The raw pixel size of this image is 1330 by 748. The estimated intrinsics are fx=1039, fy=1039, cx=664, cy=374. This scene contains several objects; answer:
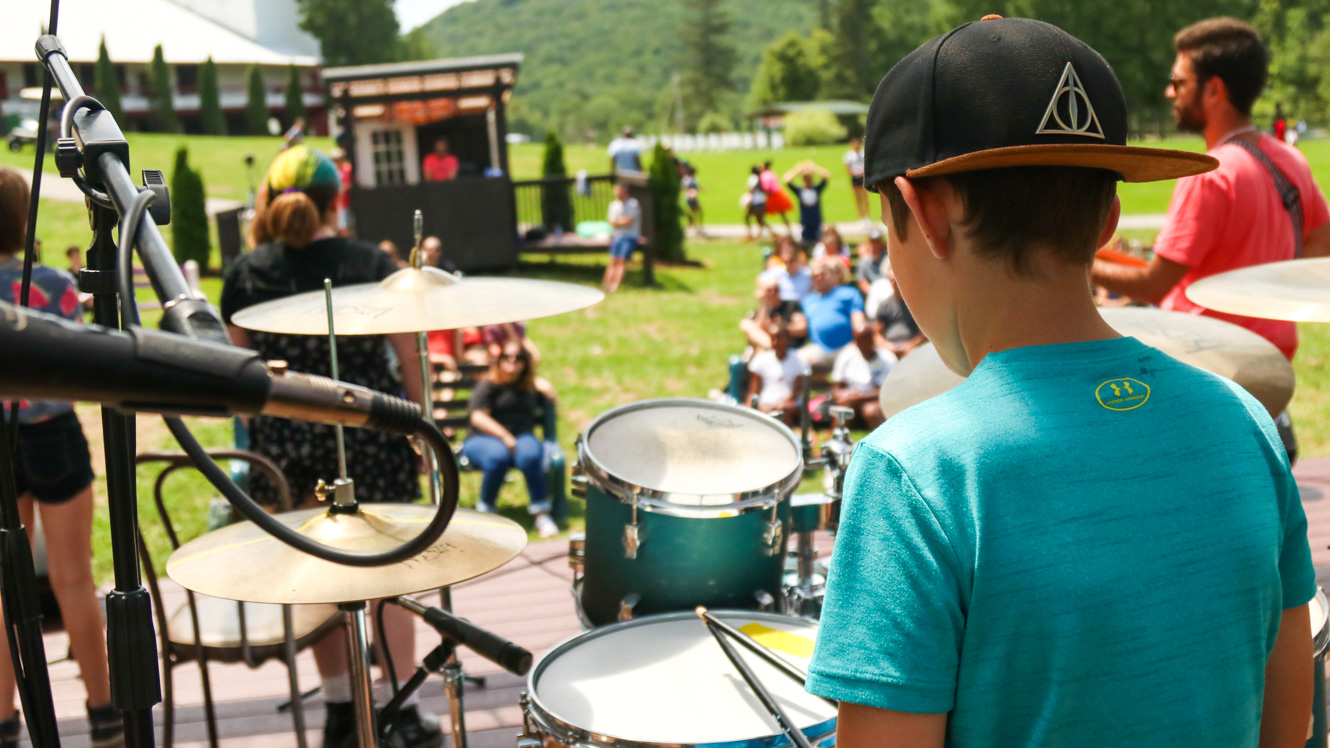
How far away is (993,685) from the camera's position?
0.94 m

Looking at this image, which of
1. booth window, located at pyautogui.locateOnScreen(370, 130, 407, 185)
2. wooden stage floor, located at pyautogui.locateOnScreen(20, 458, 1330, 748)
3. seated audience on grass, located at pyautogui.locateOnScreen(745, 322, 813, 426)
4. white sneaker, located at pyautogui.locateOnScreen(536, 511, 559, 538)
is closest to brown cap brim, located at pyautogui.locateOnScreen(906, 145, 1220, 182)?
wooden stage floor, located at pyautogui.locateOnScreen(20, 458, 1330, 748)

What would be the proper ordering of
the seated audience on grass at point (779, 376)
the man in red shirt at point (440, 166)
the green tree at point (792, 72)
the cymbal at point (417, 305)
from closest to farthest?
1. the cymbal at point (417, 305)
2. the seated audience on grass at point (779, 376)
3. the man in red shirt at point (440, 166)
4. the green tree at point (792, 72)

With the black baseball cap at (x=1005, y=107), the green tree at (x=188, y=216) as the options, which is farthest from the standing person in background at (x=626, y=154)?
the black baseball cap at (x=1005, y=107)

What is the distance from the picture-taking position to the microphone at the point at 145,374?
1.86 ft

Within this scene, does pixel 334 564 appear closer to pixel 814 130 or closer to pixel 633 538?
pixel 633 538

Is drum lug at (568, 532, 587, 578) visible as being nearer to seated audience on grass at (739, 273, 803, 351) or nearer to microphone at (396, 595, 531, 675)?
microphone at (396, 595, 531, 675)

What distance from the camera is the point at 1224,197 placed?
3113 mm

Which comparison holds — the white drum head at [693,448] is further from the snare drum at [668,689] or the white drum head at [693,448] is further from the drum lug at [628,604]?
the snare drum at [668,689]

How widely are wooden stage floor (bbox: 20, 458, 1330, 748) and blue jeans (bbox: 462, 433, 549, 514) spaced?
1416mm

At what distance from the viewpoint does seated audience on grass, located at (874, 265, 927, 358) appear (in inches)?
323

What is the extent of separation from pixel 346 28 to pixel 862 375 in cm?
7000

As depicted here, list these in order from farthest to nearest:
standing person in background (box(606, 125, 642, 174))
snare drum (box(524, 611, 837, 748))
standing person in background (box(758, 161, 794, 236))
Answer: standing person in background (box(758, 161, 794, 236)) → standing person in background (box(606, 125, 642, 174)) → snare drum (box(524, 611, 837, 748))

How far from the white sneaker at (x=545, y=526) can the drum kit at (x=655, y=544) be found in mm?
2797

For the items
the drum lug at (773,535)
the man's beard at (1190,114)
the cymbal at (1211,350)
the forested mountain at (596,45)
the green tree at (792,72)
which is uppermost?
the forested mountain at (596,45)
